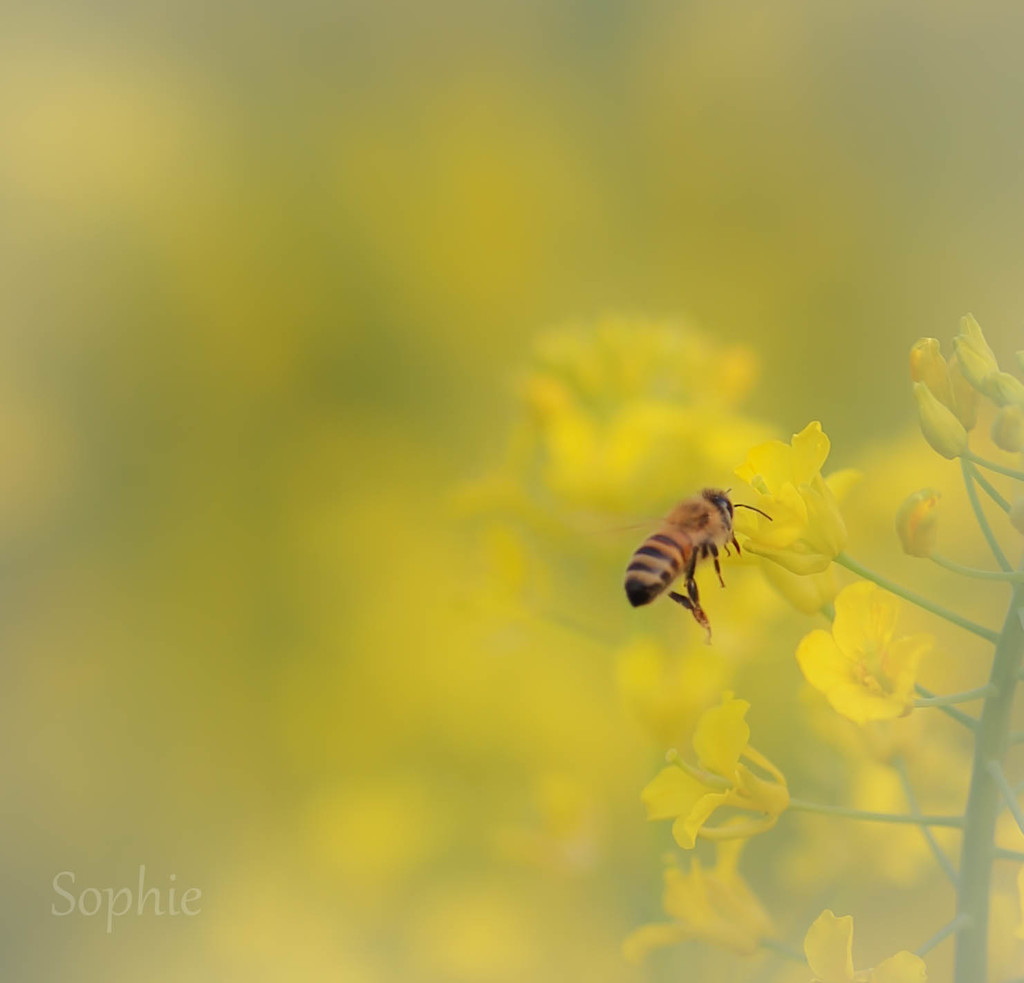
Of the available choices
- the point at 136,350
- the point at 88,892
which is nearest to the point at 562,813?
the point at 88,892

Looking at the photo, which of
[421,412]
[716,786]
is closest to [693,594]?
[716,786]

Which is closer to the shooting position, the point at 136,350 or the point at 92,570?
the point at 92,570

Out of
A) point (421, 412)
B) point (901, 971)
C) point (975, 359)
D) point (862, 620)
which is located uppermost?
point (421, 412)

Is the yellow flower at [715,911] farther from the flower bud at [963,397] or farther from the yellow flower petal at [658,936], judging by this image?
the flower bud at [963,397]

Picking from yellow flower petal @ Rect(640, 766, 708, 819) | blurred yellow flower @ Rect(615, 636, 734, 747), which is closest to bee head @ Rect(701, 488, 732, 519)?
blurred yellow flower @ Rect(615, 636, 734, 747)

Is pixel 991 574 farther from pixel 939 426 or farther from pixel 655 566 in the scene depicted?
pixel 655 566

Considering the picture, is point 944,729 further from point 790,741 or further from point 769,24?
point 769,24

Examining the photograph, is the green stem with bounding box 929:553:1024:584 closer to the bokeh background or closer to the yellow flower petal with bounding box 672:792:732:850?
the yellow flower petal with bounding box 672:792:732:850
